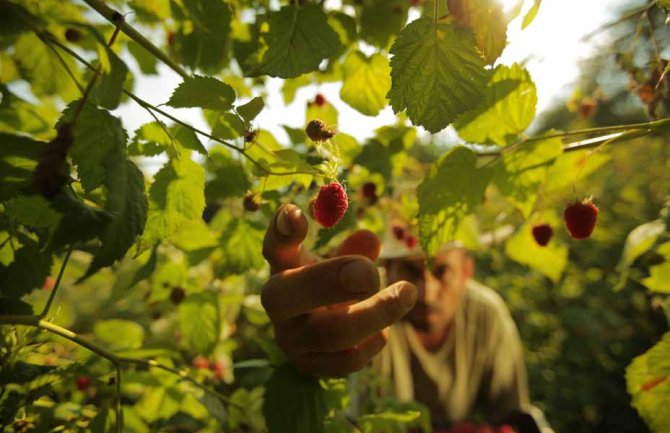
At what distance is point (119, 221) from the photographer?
43 cm

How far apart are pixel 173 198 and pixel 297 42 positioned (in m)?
0.33

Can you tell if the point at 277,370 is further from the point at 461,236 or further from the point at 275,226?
the point at 461,236

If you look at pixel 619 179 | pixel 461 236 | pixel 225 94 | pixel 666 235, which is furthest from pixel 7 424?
pixel 619 179

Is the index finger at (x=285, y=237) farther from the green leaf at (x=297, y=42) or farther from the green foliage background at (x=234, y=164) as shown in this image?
the green leaf at (x=297, y=42)

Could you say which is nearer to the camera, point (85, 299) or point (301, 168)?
point (301, 168)

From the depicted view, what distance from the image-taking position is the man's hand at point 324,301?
610 mm

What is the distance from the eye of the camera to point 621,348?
4.76 metres

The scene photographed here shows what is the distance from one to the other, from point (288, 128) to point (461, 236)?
21.6 inches

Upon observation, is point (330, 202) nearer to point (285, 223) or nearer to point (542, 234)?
point (285, 223)

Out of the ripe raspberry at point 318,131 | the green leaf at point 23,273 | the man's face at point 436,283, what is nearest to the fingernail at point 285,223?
the ripe raspberry at point 318,131

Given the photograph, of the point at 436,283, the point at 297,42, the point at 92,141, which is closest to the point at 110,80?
the point at 92,141

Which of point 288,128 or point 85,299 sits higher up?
point 85,299

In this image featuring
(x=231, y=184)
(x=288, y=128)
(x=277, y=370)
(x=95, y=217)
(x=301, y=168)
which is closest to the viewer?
(x=95, y=217)

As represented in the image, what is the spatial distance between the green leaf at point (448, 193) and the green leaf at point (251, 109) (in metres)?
0.33
